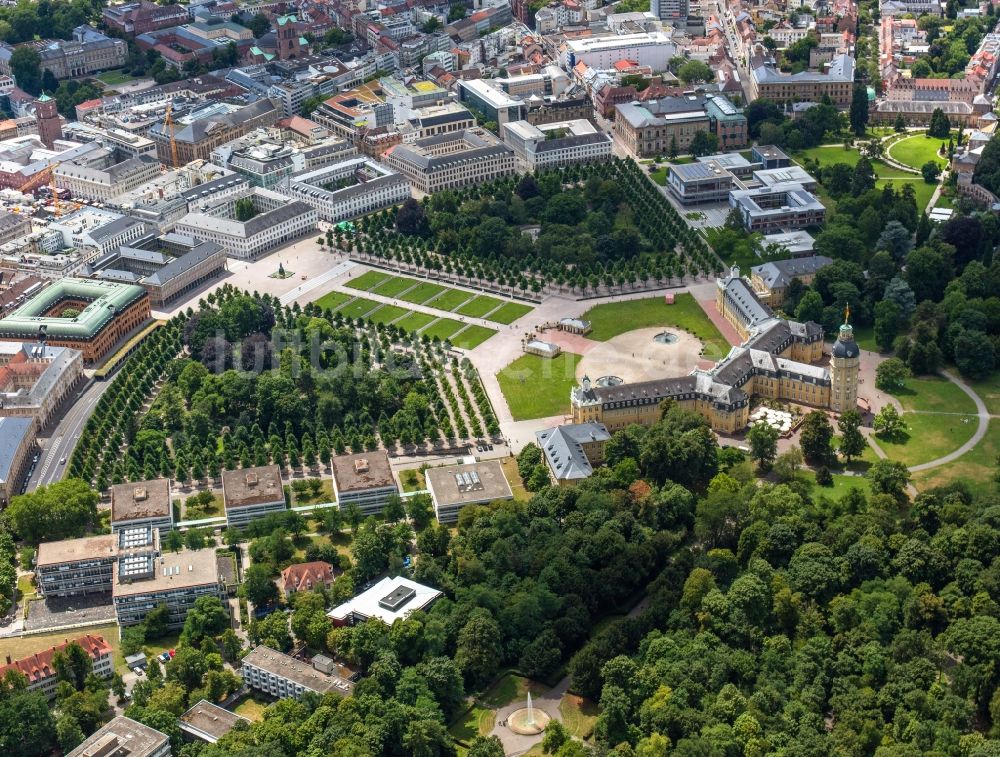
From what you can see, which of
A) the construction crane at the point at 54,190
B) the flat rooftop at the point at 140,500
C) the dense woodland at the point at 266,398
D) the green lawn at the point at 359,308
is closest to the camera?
the flat rooftop at the point at 140,500

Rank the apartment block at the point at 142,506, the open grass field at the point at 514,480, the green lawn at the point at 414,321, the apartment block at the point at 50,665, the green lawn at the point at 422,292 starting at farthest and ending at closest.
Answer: the green lawn at the point at 422,292 → the green lawn at the point at 414,321 → the open grass field at the point at 514,480 → the apartment block at the point at 142,506 → the apartment block at the point at 50,665

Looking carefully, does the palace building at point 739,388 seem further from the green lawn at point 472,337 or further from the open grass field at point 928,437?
the green lawn at point 472,337

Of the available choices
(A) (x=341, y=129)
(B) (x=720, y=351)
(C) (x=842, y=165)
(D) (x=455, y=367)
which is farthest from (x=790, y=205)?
(A) (x=341, y=129)

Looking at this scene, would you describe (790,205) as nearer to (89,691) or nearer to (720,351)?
(720,351)

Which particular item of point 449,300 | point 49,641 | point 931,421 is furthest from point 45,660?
point 931,421

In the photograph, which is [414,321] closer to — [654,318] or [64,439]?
[654,318]

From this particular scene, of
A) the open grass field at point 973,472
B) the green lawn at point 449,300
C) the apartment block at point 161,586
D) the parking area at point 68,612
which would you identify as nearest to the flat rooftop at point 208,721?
the apartment block at point 161,586

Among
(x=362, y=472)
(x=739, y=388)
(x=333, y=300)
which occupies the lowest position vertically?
(x=333, y=300)
